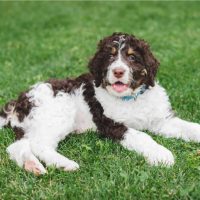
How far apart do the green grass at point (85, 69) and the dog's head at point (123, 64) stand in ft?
2.03

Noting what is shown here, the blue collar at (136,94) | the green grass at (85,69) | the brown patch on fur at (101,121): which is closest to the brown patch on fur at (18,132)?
the green grass at (85,69)

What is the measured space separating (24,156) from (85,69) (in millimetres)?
4139

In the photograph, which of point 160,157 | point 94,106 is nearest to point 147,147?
point 160,157

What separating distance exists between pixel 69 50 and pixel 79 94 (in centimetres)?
471

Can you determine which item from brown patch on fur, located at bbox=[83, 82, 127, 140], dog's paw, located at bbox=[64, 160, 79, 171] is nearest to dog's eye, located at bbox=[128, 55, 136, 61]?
brown patch on fur, located at bbox=[83, 82, 127, 140]

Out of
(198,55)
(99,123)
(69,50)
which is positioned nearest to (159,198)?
(99,123)

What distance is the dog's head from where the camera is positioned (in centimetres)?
625

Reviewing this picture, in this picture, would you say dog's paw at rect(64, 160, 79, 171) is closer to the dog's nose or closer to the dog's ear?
the dog's nose

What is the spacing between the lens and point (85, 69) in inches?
386

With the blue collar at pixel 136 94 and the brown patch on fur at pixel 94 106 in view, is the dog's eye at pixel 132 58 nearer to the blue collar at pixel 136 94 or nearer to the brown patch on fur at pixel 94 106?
the blue collar at pixel 136 94

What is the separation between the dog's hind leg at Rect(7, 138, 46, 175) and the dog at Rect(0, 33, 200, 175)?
0.04ft

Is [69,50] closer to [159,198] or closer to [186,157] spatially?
[186,157]

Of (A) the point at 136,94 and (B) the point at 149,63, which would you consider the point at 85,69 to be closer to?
(A) the point at 136,94

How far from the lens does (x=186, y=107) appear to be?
7715mm
